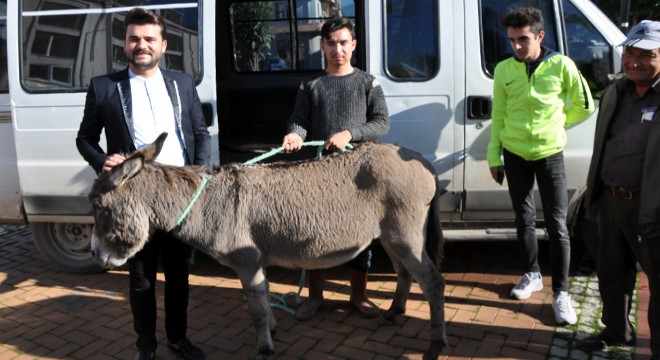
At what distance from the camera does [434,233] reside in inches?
132

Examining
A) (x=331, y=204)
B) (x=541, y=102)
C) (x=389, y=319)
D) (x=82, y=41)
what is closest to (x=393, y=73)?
(x=541, y=102)

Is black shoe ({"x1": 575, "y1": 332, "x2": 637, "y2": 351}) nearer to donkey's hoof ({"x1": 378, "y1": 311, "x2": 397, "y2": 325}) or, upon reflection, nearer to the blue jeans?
the blue jeans

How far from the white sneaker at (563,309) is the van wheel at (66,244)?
13.1 ft

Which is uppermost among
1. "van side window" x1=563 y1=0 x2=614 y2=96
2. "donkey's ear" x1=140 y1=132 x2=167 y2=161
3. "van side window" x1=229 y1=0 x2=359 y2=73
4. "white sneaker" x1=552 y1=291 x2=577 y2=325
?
"van side window" x1=229 y1=0 x2=359 y2=73

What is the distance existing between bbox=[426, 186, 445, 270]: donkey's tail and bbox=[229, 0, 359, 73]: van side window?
297 cm

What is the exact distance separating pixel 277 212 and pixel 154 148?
78cm

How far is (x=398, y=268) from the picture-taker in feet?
12.3

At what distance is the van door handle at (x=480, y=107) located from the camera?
13.6 feet

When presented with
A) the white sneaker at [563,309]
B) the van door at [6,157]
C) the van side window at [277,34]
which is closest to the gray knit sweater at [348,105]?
the white sneaker at [563,309]

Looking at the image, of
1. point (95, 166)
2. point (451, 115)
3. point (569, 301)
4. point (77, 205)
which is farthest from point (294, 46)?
point (569, 301)

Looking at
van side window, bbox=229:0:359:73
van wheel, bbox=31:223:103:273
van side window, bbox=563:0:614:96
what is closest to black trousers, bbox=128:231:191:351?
van wheel, bbox=31:223:103:273

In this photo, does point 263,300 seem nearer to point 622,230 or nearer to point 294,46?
point 622,230

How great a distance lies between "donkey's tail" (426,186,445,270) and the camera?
3318 mm

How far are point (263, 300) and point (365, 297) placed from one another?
1.13 meters
